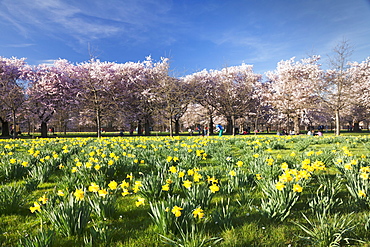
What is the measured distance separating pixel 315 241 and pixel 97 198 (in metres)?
2.17

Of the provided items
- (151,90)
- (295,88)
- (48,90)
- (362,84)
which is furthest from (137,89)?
(362,84)

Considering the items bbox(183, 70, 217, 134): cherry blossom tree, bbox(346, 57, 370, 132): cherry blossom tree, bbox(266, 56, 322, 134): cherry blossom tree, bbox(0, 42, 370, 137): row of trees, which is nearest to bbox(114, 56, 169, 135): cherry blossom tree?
bbox(0, 42, 370, 137): row of trees

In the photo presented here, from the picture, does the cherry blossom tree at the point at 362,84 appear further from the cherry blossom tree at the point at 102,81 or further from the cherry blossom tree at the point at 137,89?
the cherry blossom tree at the point at 102,81

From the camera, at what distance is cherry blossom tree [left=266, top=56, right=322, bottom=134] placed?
92.2ft

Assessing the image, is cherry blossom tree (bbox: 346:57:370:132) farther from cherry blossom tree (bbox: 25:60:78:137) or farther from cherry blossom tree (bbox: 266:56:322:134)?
cherry blossom tree (bbox: 25:60:78:137)

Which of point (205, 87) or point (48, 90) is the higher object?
point (205, 87)

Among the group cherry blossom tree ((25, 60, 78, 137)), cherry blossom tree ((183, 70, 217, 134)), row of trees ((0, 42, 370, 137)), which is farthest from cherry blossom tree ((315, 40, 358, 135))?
cherry blossom tree ((25, 60, 78, 137))

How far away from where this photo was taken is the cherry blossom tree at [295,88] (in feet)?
92.2

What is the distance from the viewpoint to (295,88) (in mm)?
29219

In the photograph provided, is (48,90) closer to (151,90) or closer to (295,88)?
(151,90)

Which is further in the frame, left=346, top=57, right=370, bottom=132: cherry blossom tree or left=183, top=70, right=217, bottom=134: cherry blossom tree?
left=183, top=70, right=217, bottom=134: cherry blossom tree

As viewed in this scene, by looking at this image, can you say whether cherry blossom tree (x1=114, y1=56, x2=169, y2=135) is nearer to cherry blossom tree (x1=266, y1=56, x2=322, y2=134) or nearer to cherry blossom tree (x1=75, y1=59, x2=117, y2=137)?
cherry blossom tree (x1=75, y1=59, x2=117, y2=137)

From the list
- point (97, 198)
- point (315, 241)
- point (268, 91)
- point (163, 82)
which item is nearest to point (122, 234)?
point (97, 198)

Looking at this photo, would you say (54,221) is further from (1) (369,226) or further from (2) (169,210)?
(1) (369,226)
